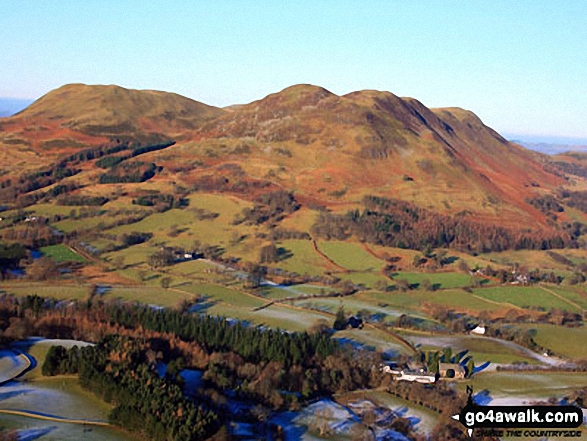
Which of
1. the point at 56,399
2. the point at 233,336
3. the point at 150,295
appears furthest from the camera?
the point at 150,295

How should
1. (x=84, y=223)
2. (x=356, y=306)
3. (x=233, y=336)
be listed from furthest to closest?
(x=84, y=223) < (x=356, y=306) < (x=233, y=336)

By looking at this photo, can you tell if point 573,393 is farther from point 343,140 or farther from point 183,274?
point 343,140

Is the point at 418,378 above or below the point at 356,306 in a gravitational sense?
below

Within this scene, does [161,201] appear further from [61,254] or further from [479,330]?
[479,330]

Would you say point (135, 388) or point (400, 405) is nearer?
point (135, 388)

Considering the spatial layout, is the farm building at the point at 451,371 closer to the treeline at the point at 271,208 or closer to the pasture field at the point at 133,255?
the pasture field at the point at 133,255

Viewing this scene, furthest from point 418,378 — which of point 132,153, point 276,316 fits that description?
point 132,153

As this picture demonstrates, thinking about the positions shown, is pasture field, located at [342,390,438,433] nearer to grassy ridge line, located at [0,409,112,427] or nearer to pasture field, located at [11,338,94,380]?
grassy ridge line, located at [0,409,112,427]

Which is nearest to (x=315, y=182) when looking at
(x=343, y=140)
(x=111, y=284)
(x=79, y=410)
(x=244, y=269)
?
(x=343, y=140)
